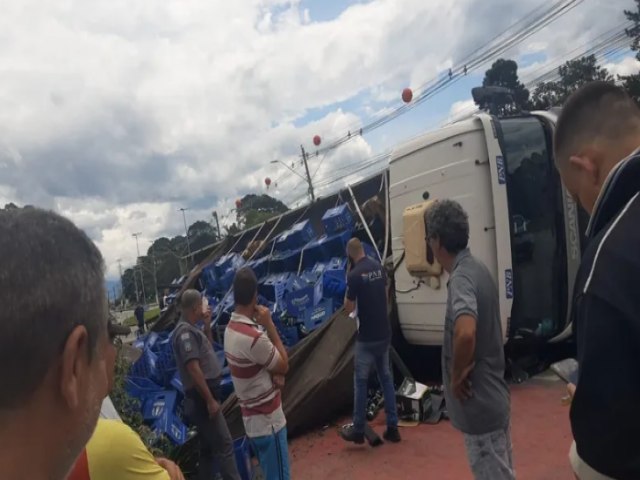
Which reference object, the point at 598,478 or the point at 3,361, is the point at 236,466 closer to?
the point at 598,478

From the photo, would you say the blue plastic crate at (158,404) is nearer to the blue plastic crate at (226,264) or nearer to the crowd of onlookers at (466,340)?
the crowd of onlookers at (466,340)

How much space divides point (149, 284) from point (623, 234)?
73763 mm

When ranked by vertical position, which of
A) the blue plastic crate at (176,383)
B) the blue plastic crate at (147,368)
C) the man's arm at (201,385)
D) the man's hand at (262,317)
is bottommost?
the blue plastic crate at (176,383)

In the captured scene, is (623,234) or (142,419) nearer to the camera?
(623,234)

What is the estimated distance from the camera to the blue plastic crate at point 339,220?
823 centimetres

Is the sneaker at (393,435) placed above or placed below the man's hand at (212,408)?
below

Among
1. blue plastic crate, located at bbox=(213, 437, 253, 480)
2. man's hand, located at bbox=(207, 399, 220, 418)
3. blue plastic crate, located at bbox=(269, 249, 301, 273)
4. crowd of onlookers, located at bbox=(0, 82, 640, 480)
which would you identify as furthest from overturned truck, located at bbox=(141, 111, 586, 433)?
crowd of onlookers, located at bbox=(0, 82, 640, 480)

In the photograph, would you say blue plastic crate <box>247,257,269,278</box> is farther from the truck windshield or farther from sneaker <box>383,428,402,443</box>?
the truck windshield

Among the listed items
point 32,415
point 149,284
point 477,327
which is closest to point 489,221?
point 477,327

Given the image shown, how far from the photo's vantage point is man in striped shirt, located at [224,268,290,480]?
3779 mm

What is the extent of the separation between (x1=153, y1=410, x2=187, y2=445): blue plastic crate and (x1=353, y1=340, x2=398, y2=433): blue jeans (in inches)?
70.8

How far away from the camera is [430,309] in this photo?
6.22 metres

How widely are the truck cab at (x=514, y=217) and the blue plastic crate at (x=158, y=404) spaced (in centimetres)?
311

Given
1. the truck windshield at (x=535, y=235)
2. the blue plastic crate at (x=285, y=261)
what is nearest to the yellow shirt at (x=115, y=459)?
the truck windshield at (x=535, y=235)
